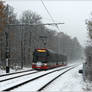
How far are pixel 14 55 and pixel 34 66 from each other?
9.83 metres

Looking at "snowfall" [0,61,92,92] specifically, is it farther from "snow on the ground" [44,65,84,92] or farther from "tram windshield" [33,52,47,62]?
"tram windshield" [33,52,47,62]

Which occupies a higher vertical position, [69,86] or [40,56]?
[40,56]

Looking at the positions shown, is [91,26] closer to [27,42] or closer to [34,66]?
[34,66]

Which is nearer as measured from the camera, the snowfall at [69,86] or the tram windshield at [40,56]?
the snowfall at [69,86]

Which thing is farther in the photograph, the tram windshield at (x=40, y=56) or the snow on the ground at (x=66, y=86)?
the tram windshield at (x=40, y=56)

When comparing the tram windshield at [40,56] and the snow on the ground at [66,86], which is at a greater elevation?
the tram windshield at [40,56]

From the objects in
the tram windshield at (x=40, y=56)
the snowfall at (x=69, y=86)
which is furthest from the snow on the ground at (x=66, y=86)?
the tram windshield at (x=40, y=56)

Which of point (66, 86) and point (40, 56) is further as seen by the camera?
point (40, 56)

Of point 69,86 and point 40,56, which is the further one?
point 40,56

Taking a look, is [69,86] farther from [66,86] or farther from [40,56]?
[40,56]

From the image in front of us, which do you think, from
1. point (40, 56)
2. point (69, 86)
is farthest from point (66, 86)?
point (40, 56)

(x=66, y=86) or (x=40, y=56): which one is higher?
(x=40, y=56)

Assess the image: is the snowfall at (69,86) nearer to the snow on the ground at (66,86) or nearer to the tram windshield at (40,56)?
the snow on the ground at (66,86)

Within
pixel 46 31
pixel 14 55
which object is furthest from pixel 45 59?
pixel 46 31
